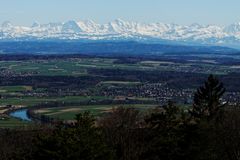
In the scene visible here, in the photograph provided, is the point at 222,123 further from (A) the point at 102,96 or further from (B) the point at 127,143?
(A) the point at 102,96

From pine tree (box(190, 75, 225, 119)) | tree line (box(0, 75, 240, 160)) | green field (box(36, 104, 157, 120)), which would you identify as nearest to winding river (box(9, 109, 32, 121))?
green field (box(36, 104, 157, 120))

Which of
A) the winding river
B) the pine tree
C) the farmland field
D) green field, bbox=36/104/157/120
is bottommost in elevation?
the farmland field

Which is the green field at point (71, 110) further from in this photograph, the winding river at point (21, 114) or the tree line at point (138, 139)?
the tree line at point (138, 139)

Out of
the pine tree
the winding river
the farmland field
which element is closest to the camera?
the pine tree

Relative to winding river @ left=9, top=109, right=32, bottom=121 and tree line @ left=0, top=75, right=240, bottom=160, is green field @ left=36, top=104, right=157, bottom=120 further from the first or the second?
tree line @ left=0, top=75, right=240, bottom=160

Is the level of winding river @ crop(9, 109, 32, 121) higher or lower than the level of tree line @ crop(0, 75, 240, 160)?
lower

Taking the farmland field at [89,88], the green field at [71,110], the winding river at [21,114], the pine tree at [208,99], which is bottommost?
the farmland field at [89,88]

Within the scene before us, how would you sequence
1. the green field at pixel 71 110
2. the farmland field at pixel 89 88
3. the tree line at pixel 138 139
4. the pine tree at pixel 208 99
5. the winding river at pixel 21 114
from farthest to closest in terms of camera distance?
the farmland field at pixel 89 88
the winding river at pixel 21 114
the green field at pixel 71 110
the pine tree at pixel 208 99
the tree line at pixel 138 139

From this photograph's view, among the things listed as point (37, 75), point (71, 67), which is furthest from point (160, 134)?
point (71, 67)

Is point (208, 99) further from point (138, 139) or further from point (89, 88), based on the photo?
point (89, 88)

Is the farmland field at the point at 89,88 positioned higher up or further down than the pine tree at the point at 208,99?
further down

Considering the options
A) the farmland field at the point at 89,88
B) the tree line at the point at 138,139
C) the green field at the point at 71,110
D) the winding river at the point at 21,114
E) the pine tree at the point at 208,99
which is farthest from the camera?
the farmland field at the point at 89,88

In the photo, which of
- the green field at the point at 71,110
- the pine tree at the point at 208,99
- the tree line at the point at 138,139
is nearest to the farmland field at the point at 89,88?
the green field at the point at 71,110
